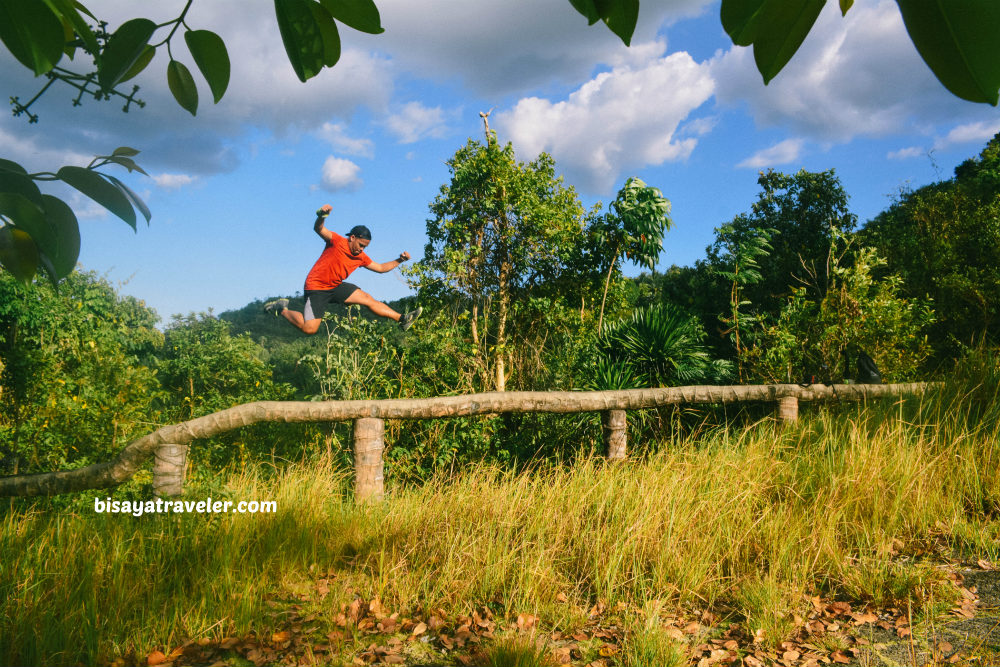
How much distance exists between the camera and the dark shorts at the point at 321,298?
6.05 m

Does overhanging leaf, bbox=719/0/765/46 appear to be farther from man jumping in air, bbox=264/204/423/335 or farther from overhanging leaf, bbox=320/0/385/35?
man jumping in air, bbox=264/204/423/335

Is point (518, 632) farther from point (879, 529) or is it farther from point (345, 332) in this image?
point (345, 332)

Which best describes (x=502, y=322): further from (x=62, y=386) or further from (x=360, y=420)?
(x=62, y=386)

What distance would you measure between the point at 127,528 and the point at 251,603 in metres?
1.13

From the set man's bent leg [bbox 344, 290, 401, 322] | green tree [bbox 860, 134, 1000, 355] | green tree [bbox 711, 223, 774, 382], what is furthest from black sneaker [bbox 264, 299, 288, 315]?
green tree [bbox 860, 134, 1000, 355]

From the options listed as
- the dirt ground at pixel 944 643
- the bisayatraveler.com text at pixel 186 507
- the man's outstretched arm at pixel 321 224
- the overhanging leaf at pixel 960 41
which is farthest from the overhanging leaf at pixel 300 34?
the man's outstretched arm at pixel 321 224

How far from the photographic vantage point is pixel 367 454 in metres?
4.27

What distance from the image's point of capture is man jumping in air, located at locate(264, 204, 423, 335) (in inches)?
235

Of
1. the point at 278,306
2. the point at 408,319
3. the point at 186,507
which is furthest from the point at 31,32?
the point at 408,319

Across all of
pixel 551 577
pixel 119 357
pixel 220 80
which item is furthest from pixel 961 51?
pixel 119 357

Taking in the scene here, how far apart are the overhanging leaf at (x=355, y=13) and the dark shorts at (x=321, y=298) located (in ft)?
18.5

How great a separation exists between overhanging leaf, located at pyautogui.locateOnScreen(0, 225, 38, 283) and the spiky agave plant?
5920mm

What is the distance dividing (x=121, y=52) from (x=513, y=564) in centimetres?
294

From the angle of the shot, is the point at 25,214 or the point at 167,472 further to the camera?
the point at 167,472
